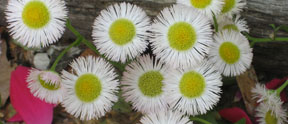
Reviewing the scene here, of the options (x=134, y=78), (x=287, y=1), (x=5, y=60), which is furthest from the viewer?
(x=5, y=60)

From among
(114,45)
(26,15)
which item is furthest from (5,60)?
(114,45)

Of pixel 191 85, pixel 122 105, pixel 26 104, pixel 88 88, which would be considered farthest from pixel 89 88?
pixel 26 104

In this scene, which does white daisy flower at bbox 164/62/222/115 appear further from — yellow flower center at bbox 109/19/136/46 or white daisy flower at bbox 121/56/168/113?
yellow flower center at bbox 109/19/136/46

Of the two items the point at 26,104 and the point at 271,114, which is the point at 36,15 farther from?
the point at 271,114

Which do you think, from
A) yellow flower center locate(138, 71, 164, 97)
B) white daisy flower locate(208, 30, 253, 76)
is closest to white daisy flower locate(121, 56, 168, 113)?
yellow flower center locate(138, 71, 164, 97)

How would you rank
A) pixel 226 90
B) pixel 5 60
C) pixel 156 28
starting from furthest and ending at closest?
1. pixel 5 60
2. pixel 226 90
3. pixel 156 28

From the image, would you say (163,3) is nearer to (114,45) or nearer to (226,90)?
(114,45)

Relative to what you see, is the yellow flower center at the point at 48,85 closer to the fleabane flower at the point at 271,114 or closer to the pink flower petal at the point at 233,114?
the pink flower petal at the point at 233,114

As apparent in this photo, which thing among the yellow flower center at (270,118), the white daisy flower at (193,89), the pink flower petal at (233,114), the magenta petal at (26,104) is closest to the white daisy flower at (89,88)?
the white daisy flower at (193,89)
